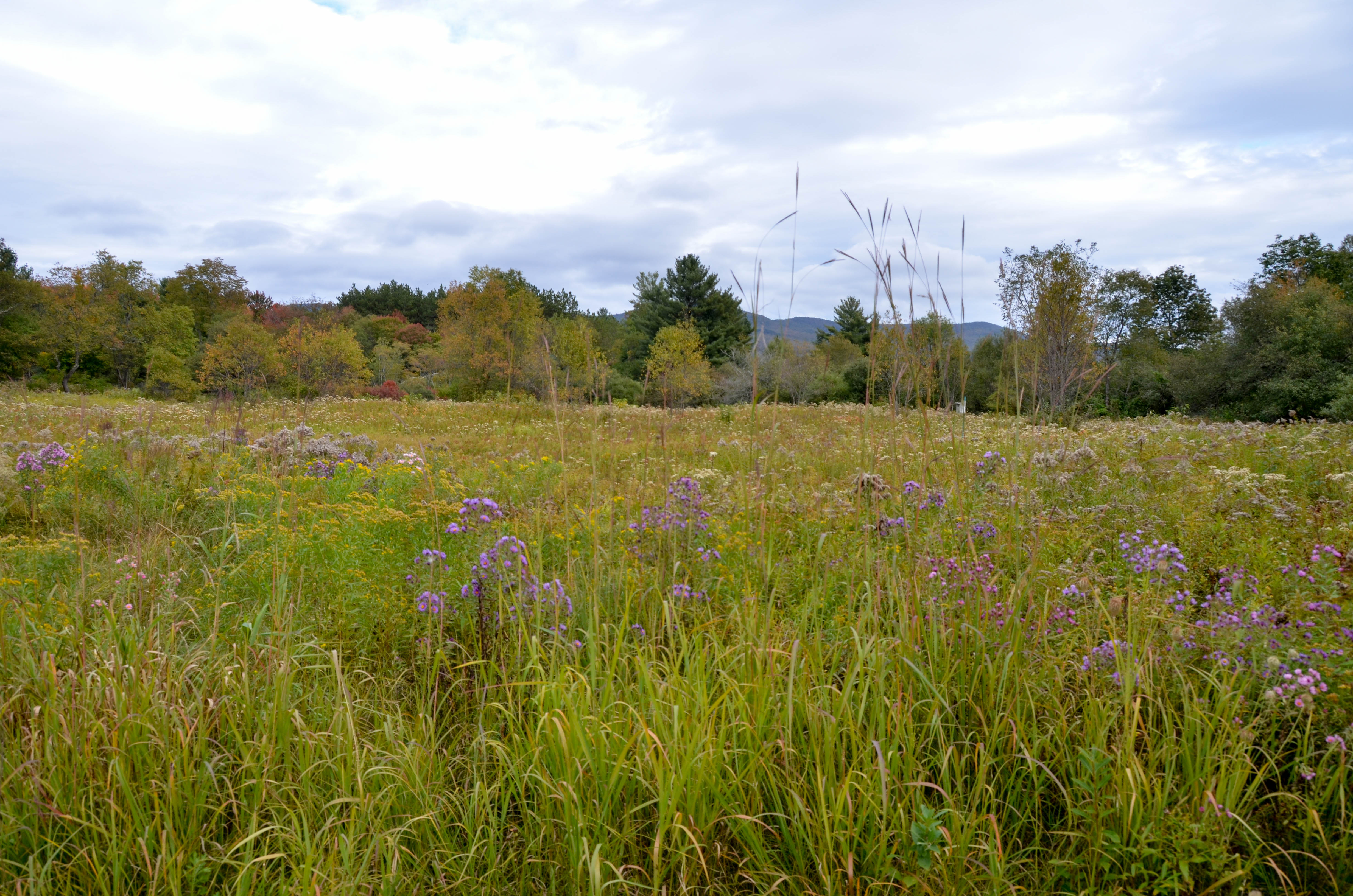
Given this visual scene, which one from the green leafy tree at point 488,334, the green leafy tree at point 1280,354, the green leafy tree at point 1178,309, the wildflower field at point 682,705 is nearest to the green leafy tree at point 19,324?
the green leafy tree at point 488,334

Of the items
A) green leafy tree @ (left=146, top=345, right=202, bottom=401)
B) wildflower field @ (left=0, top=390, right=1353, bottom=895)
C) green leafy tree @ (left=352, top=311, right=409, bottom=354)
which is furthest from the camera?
green leafy tree @ (left=352, top=311, right=409, bottom=354)

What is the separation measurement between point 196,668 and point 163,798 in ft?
1.41

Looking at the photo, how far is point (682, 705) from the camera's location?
185 cm

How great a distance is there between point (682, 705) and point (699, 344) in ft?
107

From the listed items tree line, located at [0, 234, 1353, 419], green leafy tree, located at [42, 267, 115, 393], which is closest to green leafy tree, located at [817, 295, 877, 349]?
tree line, located at [0, 234, 1353, 419]

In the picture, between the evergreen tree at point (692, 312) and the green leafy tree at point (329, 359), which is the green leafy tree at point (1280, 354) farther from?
the green leafy tree at point (329, 359)

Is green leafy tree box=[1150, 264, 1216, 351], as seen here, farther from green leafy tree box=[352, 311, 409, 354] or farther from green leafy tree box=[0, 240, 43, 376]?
green leafy tree box=[0, 240, 43, 376]

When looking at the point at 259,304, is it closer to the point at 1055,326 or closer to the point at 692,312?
the point at 692,312

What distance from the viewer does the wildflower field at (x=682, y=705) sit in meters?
1.62

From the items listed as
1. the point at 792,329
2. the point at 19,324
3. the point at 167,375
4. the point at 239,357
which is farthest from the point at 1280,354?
the point at 19,324

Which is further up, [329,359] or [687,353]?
[687,353]

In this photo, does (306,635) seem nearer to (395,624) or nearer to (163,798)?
(395,624)

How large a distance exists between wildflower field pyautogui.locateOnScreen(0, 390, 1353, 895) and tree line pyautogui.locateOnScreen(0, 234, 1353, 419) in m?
0.74

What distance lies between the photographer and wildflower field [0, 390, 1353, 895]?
162cm
